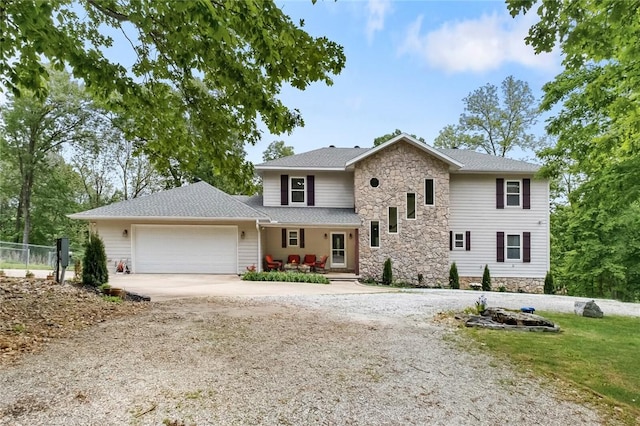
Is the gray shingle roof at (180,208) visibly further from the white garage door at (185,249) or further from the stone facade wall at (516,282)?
the stone facade wall at (516,282)

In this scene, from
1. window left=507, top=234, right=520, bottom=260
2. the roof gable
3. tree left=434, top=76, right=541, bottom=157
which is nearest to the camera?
the roof gable

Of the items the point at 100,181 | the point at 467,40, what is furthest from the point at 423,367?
the point at 100,181

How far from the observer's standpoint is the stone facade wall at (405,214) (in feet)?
55.5

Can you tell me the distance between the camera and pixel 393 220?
1720 centimetres

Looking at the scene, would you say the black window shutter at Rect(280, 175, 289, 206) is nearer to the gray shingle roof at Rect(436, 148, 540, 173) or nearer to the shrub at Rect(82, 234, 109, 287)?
the gray shingle roof at Rect(436, 148, 540, 173)

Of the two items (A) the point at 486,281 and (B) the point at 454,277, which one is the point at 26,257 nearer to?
(B) the point at 454,277

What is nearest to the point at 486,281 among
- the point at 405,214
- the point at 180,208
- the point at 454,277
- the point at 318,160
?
the point at 454,277

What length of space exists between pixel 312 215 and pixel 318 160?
10.5ft

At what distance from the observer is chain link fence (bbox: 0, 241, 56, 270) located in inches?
610

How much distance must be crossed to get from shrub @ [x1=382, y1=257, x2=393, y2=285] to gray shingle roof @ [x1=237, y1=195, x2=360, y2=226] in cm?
219

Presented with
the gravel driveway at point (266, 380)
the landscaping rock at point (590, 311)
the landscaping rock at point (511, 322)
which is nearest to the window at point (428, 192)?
the landscaping rock at point (590, 311)

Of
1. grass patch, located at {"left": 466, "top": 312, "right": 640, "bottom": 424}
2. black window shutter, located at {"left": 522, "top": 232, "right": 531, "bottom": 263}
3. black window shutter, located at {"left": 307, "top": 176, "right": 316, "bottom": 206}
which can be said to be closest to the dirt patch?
grass patch, located at {"left": 466, "top": 312, "right": 640, "bottom": 424}

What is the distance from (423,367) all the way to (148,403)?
3128 millimetres

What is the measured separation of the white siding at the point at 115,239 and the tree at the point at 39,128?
593 inches
